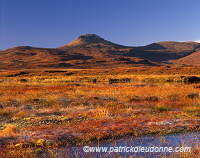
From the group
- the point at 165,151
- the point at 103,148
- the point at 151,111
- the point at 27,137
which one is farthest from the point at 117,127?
the point at 151,111

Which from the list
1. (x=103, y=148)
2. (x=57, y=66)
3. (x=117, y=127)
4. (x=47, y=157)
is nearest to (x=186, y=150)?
(x=103, y=148)

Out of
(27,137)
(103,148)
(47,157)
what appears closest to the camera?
(47,157)

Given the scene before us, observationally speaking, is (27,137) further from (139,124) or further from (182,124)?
(182,124)

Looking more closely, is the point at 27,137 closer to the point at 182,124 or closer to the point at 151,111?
the point at 182,124

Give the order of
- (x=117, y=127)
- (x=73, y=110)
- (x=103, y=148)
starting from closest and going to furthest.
→ (x=103, y=148), (x=117, y=127), (x=73, y=110)

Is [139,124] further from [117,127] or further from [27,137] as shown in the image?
[27,137]

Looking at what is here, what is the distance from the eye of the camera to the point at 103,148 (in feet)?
23.9

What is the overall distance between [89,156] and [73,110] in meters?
8.26

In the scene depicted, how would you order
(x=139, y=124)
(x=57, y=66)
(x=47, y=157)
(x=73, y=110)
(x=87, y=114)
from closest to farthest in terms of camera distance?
(x=47, y=157) → (x=139, y=124) → (x=87, y=114) → (x=73, y=110) → (x=57, y=66)

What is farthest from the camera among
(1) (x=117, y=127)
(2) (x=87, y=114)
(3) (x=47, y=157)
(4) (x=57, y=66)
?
(4) (x=57, y=66)

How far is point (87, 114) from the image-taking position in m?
13.3

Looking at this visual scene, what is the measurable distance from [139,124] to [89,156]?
13.6 feet

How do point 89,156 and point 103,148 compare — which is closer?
point 89,156

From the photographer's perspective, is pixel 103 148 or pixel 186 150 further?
pixel 103 148
